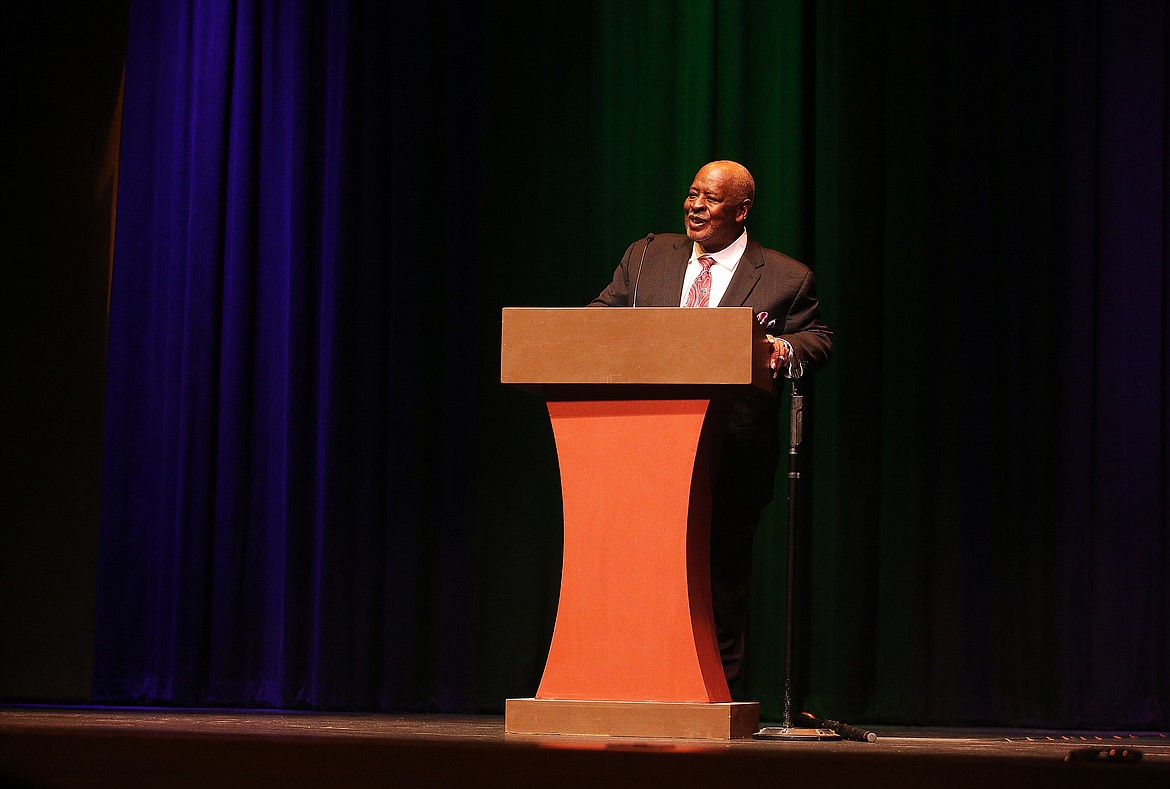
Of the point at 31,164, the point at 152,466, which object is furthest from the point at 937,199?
the point at 31,164

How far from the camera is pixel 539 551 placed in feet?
14.3

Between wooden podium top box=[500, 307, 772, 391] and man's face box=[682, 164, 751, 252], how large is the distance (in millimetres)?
696

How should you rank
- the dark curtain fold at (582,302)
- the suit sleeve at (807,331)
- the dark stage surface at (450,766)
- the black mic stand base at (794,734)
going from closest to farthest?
the dark stage surface at (450,766) < the black mic stand base at (794,734) < the suit sleeve at (807,331) < the dark curtain fold at (582,302)

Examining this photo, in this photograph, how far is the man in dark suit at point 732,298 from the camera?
3.31m

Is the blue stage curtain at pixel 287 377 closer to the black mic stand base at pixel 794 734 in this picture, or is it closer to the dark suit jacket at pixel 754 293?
the dark suit jacket at pixel 754 293

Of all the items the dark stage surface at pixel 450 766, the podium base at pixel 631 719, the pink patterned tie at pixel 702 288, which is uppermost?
the pink patterned tie at pixel 702 288

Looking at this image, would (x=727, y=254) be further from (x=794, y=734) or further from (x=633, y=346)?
(x=794, y=734)

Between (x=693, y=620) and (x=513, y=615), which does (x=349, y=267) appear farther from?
(x=693, y=620)

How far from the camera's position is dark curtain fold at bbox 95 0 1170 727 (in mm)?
4141

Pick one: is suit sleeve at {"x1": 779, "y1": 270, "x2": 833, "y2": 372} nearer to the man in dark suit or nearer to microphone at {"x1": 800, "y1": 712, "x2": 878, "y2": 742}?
the man in dark suit

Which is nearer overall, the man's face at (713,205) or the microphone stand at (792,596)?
the microphone stand at (792,596)

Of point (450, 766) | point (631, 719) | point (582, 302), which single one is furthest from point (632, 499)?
point (582, 302)

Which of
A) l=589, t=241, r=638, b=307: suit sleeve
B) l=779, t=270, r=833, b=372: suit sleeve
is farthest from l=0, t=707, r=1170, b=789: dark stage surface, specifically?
l=589, t=241, r=638, b=307: suit sleeve

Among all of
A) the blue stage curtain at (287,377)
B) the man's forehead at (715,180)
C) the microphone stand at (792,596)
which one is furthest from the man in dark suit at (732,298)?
the blue stage curtain at (287,377)
